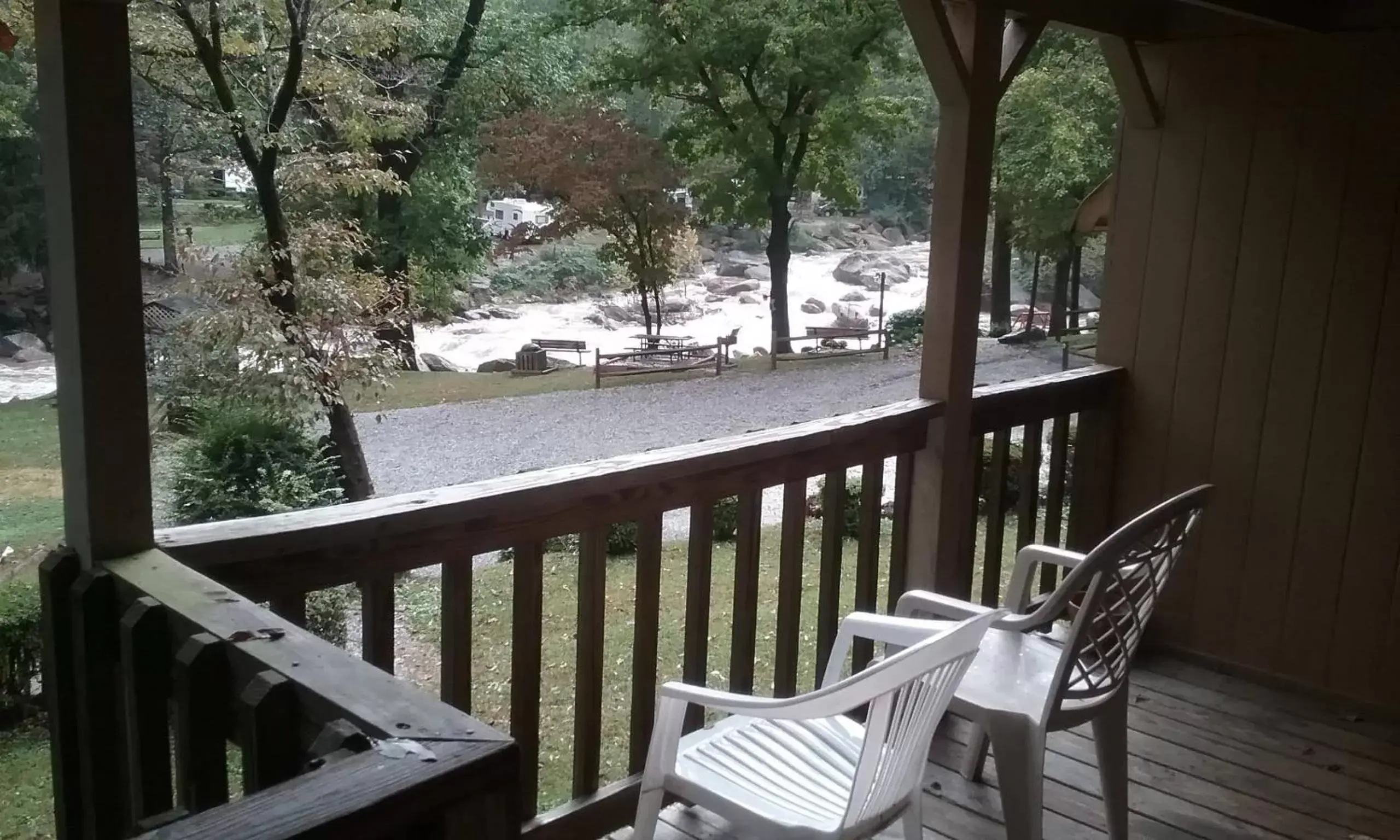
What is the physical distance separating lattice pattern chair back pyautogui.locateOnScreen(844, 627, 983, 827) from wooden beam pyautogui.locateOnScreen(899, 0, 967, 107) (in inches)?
54.7

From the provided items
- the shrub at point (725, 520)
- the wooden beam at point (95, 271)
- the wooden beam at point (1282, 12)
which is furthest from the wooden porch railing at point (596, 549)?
the shrub at point (725, 520)

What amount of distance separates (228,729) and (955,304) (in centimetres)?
186

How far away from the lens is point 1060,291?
714cm

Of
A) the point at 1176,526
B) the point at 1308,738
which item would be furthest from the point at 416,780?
the point at 1308,738

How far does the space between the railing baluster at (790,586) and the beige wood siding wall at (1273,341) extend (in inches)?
57.7

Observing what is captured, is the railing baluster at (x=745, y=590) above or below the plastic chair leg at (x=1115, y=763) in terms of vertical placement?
above

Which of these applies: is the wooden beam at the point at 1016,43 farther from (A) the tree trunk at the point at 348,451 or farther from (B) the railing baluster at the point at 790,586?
(A) the tree trunk at the point at 348,451

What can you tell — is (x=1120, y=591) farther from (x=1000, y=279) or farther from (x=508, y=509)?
(x=1000, y=279)

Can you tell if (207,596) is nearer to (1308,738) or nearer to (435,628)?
(1308,738)

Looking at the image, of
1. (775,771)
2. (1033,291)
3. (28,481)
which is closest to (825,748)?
(775,771)

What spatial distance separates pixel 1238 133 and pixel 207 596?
293 centimetres

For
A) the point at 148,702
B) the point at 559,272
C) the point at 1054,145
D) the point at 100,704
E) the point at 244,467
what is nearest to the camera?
the point at 148,702

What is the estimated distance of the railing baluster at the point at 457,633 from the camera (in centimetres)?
181

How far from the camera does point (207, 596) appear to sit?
49.5 inches
